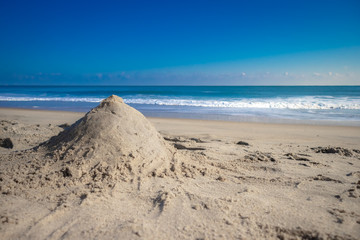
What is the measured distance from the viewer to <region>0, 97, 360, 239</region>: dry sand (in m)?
2.05

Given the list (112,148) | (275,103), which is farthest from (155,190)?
(275,103)

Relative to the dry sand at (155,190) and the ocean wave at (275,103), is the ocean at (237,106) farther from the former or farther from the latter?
the dry sand at (155,190)

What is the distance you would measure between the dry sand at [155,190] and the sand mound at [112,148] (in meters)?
0.01

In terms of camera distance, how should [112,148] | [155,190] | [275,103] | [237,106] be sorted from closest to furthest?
1. [155,190]
2. [112,148]
3. [237,106]
4. [275,103]

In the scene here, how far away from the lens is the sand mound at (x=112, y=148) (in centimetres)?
297

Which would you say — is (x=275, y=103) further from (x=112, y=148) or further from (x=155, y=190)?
(x=155, y=190)

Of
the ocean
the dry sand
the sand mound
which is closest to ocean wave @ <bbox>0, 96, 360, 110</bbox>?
the ocean

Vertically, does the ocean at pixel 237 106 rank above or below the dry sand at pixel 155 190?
above

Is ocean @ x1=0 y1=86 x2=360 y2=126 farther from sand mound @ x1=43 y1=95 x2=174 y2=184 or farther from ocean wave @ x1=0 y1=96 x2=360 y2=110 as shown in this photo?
sand mound @ x1=43 y1=95 x2=174 y2=184

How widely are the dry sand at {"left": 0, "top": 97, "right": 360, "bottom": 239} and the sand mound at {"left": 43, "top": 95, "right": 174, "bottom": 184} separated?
0.04 feet

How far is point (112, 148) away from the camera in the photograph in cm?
321

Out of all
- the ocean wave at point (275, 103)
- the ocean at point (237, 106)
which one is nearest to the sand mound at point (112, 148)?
the ocean at point (237, 106)

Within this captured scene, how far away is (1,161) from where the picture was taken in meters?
3.38

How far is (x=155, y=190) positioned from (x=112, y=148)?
0.90m
